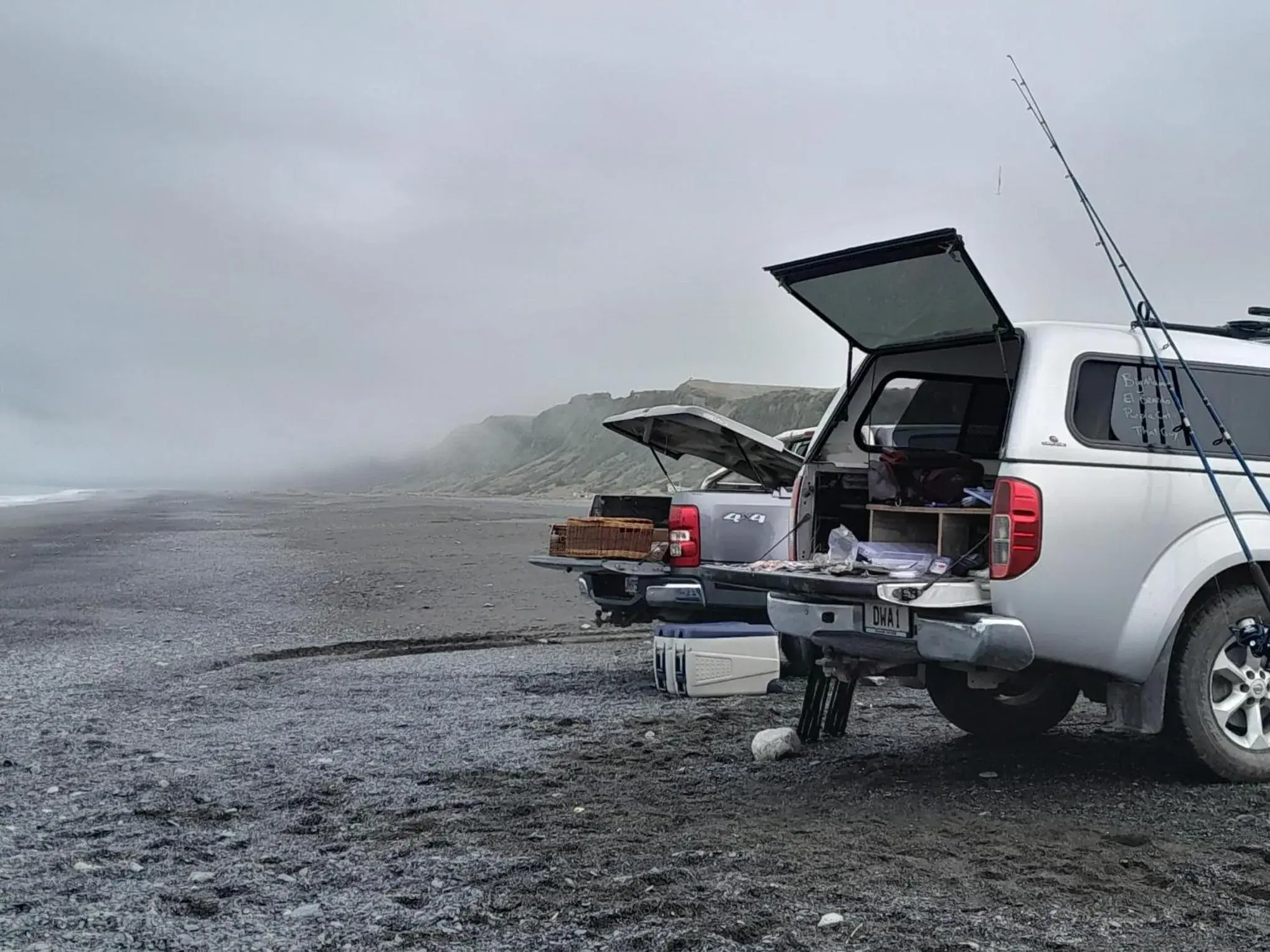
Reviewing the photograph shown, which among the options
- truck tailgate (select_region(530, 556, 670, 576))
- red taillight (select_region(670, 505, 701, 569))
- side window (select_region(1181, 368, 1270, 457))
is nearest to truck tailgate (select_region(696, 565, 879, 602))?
side window (select_region(1181, 368, 1270, 457))

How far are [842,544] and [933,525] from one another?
0.47 metres

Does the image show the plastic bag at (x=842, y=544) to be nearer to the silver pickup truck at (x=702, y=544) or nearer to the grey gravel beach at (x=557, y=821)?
the grey gravel beach at (x=557, y=821)

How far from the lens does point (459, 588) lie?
16.7m

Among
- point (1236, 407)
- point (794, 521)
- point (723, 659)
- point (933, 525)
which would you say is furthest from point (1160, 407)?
point (723, 659)

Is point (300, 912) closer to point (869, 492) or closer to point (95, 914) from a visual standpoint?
point (95, 914)

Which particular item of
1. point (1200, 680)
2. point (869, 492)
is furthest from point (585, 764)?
point (1200, 680)

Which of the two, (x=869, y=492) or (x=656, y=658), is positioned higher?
(x=869, y=492)

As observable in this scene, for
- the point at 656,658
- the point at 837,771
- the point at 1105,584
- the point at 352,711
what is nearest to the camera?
the point at 1105,584

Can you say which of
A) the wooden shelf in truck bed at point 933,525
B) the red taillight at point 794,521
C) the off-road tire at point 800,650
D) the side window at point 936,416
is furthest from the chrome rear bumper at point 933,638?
the side window at point 936,416

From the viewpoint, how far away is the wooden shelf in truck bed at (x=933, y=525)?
561 cm

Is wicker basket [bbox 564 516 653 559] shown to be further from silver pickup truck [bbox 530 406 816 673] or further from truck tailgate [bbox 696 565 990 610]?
truck tailgate [bbox 696 565 990 610]

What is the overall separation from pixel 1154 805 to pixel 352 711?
16.2 ft

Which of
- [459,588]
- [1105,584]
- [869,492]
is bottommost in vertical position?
[459,588]

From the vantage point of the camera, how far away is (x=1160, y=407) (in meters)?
5.45
